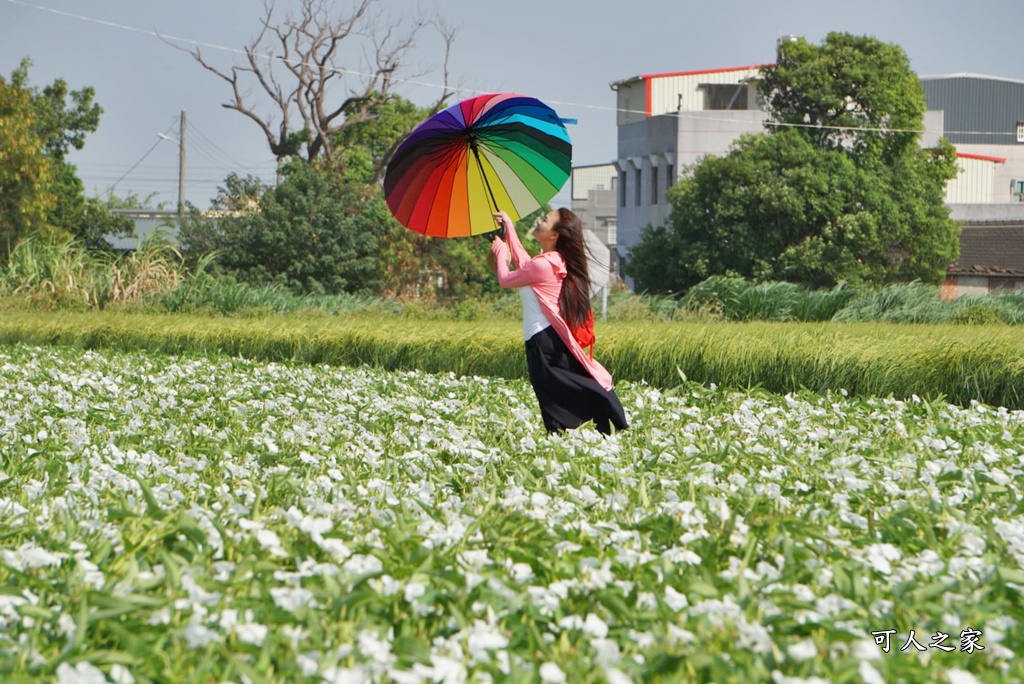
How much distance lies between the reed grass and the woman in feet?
9.81

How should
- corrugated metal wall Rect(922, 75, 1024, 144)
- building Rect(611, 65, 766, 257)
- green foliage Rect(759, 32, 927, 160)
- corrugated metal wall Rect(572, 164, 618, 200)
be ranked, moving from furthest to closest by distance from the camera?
corrugated metal wall Rect(572, 164, 618, 200) < corrugated metal wall Rect(922, 75, 1024, 144) < building Rect(611, 65, 766, 257) < green foliage Rect(759, 32, 927, 160)

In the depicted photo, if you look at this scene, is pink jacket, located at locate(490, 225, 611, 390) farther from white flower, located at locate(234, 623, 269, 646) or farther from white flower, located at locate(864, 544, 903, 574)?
white flower, located at locate(234, 623, 269, 646)

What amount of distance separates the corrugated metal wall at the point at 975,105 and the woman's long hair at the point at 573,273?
46812 mm

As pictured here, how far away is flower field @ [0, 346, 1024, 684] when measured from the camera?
2.76m

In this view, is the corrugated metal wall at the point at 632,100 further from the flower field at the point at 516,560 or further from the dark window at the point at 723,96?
the flower field at the point at 516,560

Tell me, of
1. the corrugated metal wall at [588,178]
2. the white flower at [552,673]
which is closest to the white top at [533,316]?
the white flower at [552,673]

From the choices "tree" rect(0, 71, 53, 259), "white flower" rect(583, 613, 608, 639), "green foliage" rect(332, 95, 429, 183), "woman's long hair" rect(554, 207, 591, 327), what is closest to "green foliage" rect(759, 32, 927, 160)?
"green foliage" rect(332, 95, 429, 183)

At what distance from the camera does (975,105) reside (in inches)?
1999

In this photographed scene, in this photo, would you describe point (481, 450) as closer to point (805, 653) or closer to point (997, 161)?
point (805, 653)

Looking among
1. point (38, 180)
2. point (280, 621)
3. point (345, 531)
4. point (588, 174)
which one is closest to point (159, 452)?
point (345, 531)

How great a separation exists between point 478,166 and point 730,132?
108 ft

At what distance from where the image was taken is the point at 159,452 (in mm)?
6176

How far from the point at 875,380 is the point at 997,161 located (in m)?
41.4

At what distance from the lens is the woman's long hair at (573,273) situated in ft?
23.2
